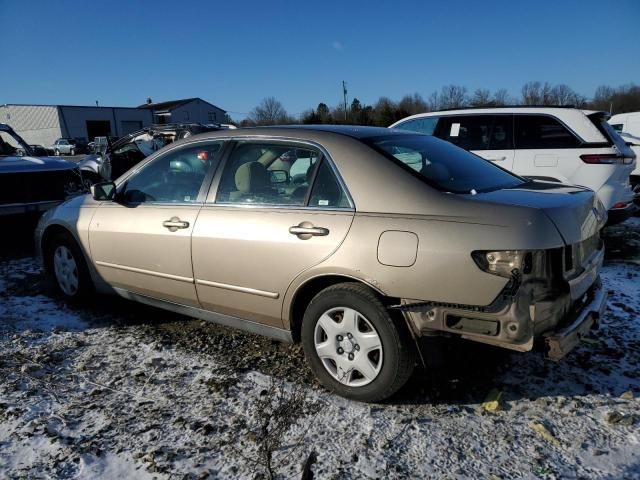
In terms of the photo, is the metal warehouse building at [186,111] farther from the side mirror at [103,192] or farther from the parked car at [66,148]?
the side mirror at [103,192]

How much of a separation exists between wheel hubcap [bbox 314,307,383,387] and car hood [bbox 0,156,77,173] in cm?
565

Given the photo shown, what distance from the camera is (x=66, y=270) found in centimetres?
459

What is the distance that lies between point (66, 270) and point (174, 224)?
1.73m

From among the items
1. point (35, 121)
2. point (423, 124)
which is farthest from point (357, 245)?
point (35, 121)

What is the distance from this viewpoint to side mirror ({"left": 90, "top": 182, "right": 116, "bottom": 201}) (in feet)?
13.3

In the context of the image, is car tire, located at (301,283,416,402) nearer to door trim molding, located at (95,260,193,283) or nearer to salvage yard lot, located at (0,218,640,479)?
salvage yard lot, located at (0,218,640,479)

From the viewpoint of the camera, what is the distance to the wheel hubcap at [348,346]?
276 cm

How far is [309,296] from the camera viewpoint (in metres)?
3.08

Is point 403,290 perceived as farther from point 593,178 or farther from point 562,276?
point 593,178

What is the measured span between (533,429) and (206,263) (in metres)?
2.22

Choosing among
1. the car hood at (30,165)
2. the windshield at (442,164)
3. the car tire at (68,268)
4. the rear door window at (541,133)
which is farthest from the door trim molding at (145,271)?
the rear door window at (541,133)

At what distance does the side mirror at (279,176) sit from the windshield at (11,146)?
20.4ft

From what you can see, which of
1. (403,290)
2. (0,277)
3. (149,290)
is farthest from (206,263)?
(0,277)

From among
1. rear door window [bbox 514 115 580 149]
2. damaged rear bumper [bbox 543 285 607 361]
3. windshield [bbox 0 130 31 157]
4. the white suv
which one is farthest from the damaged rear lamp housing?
windshield [bbox 0 130 31 157]
